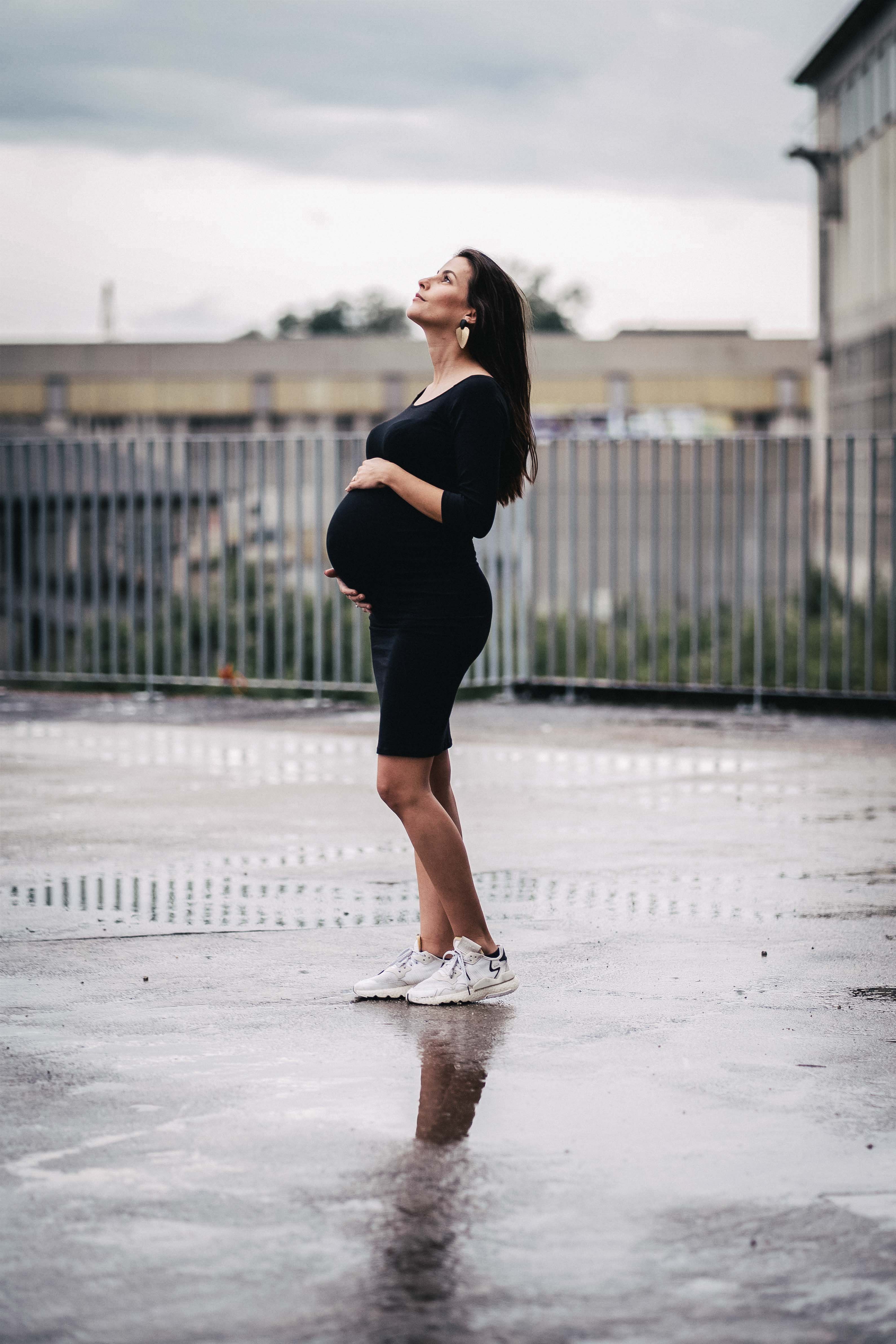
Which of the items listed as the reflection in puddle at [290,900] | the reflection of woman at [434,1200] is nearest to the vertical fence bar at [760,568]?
the reflection in puddle at [290,900]

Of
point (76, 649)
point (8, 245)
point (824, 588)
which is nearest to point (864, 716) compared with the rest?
point (824, 588)

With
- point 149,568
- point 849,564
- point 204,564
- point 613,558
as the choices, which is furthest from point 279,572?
point 849,564

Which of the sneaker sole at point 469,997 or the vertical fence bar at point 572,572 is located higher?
the vertical fence bar at point 572,572

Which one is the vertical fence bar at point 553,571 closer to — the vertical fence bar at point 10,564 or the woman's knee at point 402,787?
the vertical fence bar at point 10,564

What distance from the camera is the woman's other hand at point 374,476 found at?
15.2 ft

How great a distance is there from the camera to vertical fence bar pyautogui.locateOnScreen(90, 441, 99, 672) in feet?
46.2

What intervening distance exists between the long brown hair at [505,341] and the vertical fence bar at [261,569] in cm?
846

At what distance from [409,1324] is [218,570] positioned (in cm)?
1169

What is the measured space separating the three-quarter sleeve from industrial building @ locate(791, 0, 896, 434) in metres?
29.7

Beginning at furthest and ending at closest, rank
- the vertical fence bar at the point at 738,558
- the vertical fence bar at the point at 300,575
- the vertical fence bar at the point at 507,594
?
the vertical fence bar at the point at 300,575 → the vertical fence bar at the point at 507,594 → the vertical fence bar at the point at 738,558

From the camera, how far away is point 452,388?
4.67 metres

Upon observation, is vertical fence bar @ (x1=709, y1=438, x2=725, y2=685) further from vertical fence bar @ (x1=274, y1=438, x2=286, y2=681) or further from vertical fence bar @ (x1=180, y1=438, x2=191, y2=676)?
vertical fence bar @ (x1=180, y1=438, x2=191, y2=676)

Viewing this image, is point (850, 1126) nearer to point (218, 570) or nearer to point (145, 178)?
point (218, 570)

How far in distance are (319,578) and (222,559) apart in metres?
1.08
